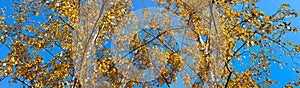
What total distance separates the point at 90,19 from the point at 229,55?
3.10m

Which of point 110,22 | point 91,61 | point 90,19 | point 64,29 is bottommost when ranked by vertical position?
point 91,61

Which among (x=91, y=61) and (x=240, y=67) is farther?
(x=240, y=67)

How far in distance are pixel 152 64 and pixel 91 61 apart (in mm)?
2634

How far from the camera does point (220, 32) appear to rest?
5.48 metres

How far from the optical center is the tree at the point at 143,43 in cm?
535

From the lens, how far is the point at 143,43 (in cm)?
827

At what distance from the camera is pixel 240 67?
8.55 meters

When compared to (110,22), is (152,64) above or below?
below

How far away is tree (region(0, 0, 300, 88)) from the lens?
5.35m

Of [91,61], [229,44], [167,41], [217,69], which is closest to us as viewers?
[91,61]

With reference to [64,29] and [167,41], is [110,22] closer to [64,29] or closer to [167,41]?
[167,41]

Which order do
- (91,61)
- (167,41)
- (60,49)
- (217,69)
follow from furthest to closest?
(60,49) → (167,41) → (217,69) → (91,61)

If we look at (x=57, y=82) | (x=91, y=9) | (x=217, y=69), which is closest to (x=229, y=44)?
(x=217, y=69)

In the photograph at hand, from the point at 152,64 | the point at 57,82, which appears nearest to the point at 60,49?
the point at 57,82
